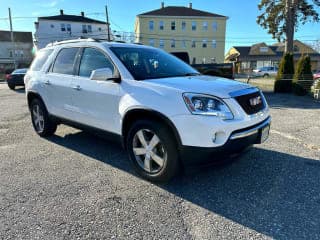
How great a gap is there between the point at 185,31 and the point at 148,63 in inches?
1661

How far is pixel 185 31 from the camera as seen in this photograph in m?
43.4

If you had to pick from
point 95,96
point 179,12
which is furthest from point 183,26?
point 95,96

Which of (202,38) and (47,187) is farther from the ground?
(202,38)

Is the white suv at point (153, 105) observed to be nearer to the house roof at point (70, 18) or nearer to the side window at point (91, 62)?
the side window at point (91, 62)

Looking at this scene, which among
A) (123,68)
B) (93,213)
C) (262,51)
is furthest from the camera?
(262,51)

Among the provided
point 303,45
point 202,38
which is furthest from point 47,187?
point 303,45

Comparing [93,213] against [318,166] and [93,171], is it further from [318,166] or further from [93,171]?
[318,166]

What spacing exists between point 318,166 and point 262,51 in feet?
A: 186

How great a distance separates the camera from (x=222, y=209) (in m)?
2.76

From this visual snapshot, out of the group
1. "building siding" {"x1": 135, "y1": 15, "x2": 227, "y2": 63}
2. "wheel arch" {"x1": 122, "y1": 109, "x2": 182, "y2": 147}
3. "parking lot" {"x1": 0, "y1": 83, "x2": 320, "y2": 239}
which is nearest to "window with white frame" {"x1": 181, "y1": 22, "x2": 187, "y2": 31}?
"building siding" {"x1": 135, "y1": 15, "x2": 227, "y2": 63}

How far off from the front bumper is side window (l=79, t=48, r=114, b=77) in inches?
67.3

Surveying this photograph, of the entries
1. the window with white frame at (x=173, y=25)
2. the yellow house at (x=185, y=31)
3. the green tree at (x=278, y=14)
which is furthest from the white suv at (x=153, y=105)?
the window with white frame at (x=173, y=25)

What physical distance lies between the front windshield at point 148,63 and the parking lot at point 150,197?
146cm

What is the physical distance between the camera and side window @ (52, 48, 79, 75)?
4.30m
